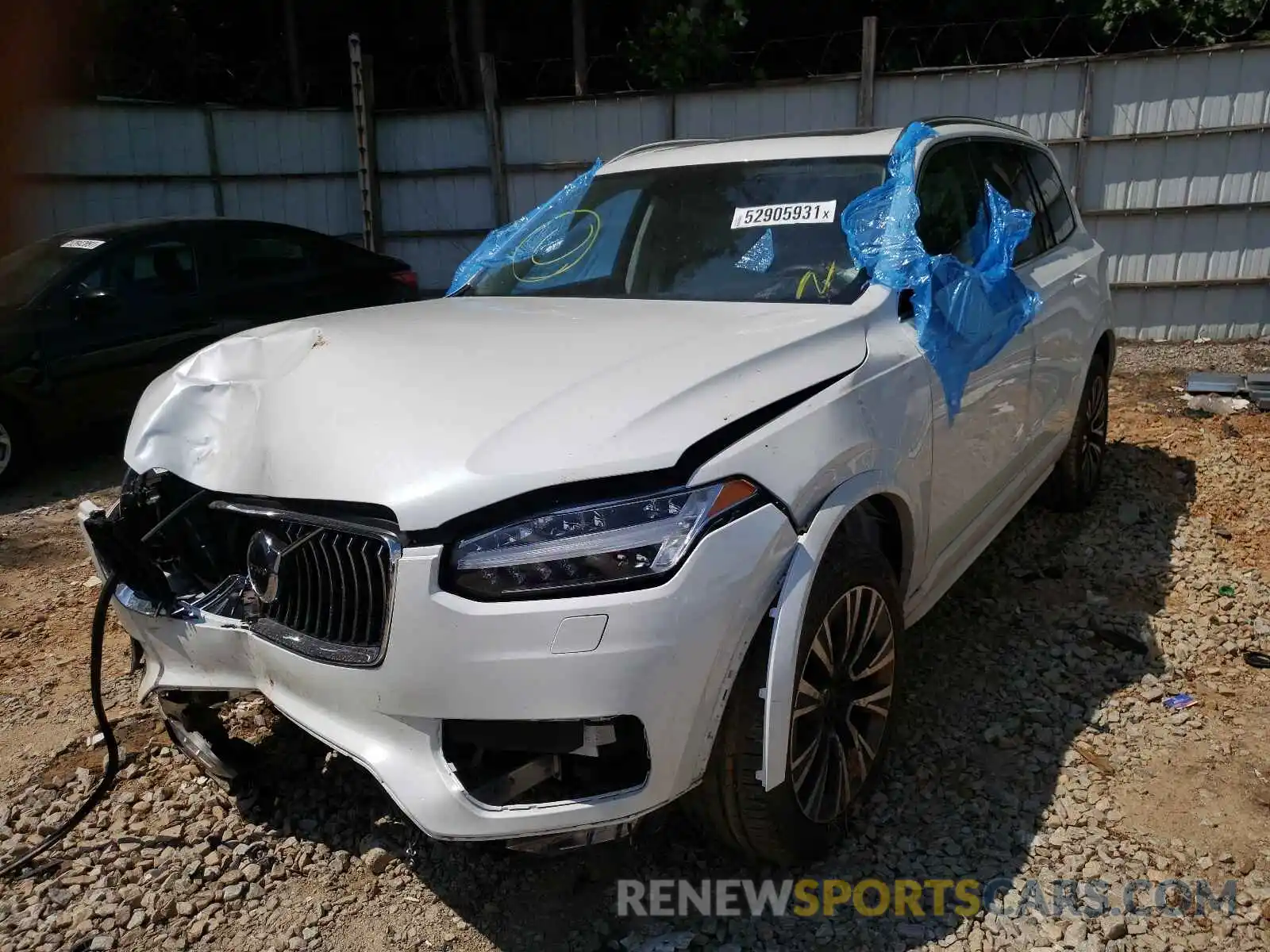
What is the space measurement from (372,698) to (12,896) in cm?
130

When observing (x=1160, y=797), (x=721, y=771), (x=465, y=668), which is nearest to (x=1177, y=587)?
(x=1160, y=797)

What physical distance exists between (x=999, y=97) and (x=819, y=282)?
667 cm

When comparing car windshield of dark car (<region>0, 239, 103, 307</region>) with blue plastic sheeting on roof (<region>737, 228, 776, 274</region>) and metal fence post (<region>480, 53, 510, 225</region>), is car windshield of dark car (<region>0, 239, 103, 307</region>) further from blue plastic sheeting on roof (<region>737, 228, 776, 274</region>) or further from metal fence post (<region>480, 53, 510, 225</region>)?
blue plastic sheeting on roof (<region>737, 228, 776, 274</region>)

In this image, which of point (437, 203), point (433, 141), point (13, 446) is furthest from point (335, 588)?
point (433, 141)

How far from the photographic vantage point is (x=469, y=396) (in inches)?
91.6

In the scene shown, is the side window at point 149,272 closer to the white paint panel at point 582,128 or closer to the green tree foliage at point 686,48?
the white paint panel at point 582,128

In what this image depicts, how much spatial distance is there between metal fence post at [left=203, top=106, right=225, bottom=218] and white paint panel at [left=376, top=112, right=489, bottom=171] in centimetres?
160

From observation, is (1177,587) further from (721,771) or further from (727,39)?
(727,39)

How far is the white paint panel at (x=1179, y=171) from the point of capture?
8.20 m

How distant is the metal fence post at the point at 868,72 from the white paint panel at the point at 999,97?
0.29 feet

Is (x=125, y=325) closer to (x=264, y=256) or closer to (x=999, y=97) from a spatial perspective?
(x=264, y=256)

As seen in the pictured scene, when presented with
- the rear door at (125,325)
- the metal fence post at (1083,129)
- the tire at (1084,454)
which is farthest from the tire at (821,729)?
the metal fence post at (1083,129)

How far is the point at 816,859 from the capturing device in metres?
2.52

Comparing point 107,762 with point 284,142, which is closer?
point 107,762
